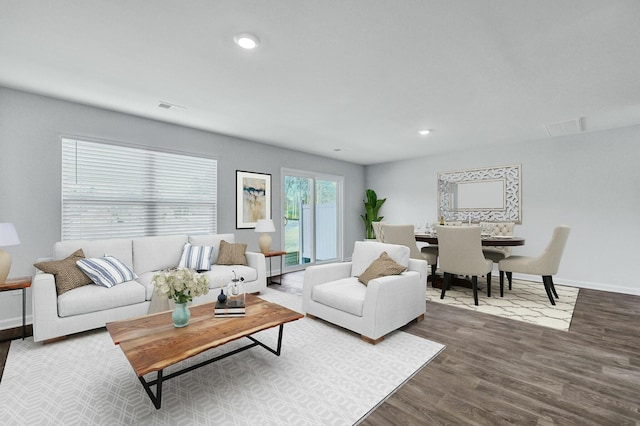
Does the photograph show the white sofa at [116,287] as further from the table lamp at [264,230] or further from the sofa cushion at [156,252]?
the table lamp at [264,230]

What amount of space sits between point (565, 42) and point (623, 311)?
3.39 m

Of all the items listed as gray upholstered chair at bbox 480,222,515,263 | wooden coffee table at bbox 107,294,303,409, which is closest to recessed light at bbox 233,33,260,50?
wooden coffee table at bbox 107,294,303,409

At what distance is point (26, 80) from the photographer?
2.89 m

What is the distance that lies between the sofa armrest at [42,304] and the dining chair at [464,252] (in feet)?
14.0

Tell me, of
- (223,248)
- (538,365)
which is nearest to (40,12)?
(223,248)

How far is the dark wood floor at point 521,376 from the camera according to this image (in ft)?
5.74

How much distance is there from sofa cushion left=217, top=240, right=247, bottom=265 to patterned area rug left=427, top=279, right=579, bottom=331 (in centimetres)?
272

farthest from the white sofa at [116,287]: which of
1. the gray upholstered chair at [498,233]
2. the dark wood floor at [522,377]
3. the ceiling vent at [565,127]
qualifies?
the ceiling vent at [565,127]

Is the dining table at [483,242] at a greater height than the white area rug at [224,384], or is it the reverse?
the dining table at [483,242]

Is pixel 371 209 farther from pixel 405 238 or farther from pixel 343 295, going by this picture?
pixel 343 295

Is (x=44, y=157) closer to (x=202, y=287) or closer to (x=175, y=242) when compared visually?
(x=175, y=242)

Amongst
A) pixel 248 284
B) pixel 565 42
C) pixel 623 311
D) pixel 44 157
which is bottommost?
pixel 623 311

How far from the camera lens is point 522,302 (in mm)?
3922

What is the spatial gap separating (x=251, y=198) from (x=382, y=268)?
9.81 ft
